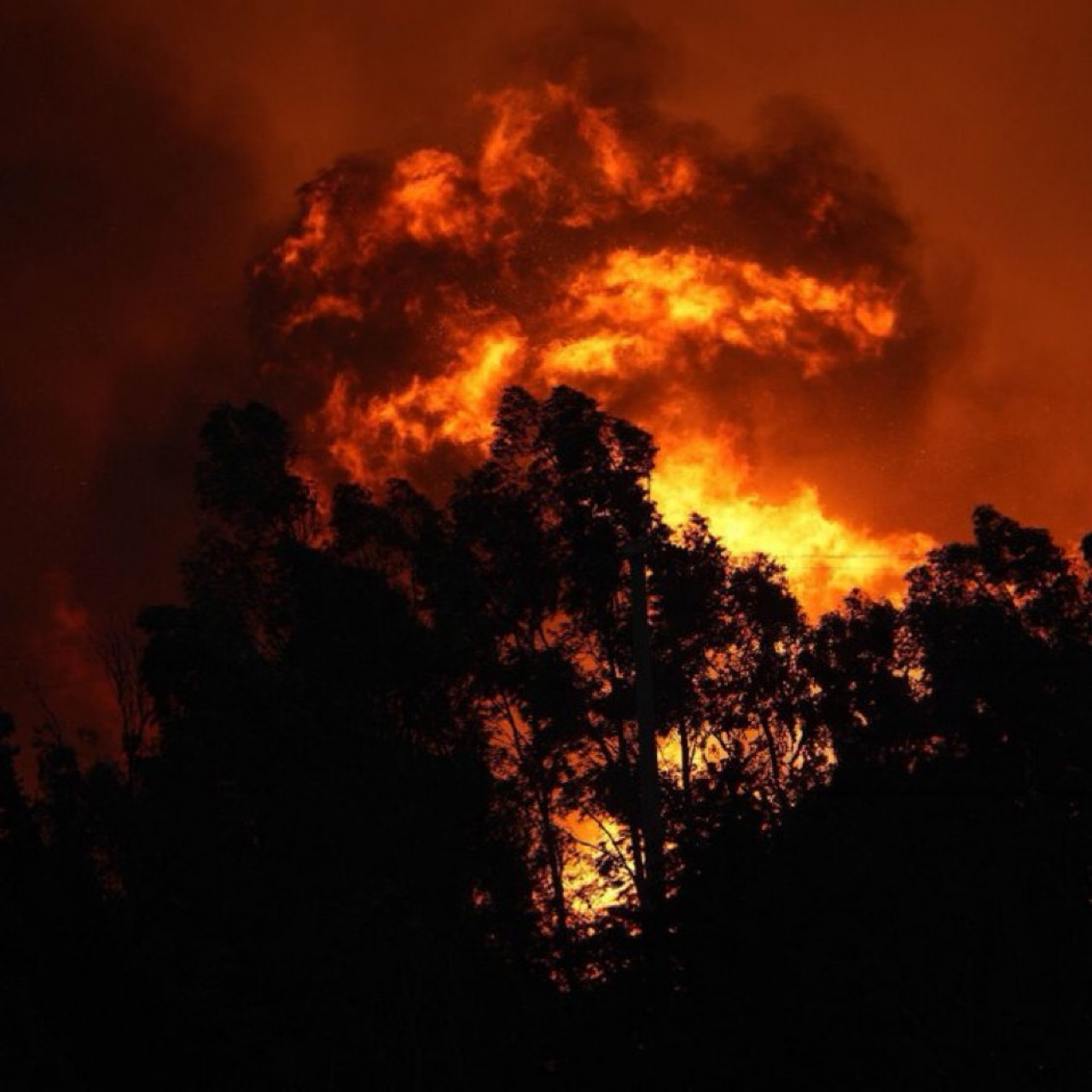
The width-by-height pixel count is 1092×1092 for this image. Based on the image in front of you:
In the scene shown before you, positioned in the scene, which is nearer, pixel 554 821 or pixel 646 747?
pixel 646 747

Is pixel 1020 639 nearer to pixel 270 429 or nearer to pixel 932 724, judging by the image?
pixel 932 724

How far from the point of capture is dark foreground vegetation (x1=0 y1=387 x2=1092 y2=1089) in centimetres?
1330

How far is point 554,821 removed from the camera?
3769cm

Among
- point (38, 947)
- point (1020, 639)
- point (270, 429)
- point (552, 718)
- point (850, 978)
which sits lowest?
point (850, 978)

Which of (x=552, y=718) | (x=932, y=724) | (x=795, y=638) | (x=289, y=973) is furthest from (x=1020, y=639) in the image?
(x=289, y=973)

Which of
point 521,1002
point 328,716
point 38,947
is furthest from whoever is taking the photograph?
point 328,716

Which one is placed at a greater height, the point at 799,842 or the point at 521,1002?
the point at 799,842

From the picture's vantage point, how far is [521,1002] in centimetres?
1455

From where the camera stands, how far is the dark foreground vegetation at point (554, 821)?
13.3m

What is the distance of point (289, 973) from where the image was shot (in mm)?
21094

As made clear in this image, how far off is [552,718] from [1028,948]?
23636 mm

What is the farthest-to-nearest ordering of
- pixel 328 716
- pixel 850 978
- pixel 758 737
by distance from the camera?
pixel 758 737 → pixel 328 716 → pixel 850 978

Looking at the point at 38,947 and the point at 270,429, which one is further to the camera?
the point at 270,429

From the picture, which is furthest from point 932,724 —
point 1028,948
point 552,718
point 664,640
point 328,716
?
point 1028,948
